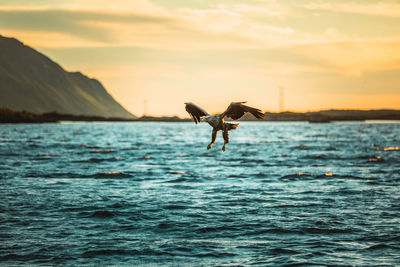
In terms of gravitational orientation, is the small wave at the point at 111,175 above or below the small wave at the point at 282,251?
above

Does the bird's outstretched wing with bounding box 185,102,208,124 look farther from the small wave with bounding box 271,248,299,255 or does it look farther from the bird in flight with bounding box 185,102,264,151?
the small wave with bounding box 271,248,299,255

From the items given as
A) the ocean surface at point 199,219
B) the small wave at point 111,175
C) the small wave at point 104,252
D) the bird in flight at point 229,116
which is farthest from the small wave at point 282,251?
the small wave at point 111,175

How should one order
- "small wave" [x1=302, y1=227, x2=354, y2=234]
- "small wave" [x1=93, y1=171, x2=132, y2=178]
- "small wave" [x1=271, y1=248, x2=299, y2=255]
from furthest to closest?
"small wave" [x1=93, y1=171, x2=132, y2=178], "small wave" [x1=302, y1=227, x2=354, y2=234], "small wave" [x1=271, y1=248, x2=299, y2=255]

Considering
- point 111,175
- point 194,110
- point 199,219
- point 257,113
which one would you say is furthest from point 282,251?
point 111,175

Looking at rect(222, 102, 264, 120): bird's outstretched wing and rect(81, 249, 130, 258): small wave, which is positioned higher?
rect(222, 102, 264, 120): bird's outstretched wing

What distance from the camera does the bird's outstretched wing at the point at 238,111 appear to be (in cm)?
1468

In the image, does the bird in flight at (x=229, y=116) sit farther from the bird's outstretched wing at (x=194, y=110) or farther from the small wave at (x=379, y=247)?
the small wave at (x=379, y=247)

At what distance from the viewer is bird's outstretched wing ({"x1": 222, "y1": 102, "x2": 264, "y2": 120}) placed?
14.7 meters

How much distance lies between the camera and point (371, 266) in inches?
563

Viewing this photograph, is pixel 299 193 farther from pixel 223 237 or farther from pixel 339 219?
pixel 223 237

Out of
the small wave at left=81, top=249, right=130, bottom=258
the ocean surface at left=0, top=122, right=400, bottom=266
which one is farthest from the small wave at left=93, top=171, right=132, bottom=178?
the small wave at left=81, top=249, right=130, bottom=258

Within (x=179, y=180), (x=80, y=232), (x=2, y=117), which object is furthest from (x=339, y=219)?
(x=2, y=117)

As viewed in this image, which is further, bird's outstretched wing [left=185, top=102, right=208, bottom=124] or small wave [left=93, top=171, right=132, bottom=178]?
small wave [left=93, top=171, right=132, bottom=178]

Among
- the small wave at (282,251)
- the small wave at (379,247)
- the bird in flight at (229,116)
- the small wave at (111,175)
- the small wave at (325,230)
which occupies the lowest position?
the small wave at (282,251)
